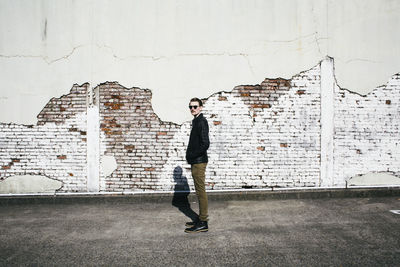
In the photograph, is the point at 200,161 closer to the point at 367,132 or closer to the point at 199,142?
the point at 199,142

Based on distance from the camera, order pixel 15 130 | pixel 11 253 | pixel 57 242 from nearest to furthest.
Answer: pixel 11 253 → pixel 57 242 → pixel 15 130

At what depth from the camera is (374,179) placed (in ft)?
19.0

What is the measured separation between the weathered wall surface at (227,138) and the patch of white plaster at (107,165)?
0.17ft

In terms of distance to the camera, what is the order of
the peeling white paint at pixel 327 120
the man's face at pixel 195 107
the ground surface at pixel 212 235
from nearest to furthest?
1. the ground surface at pixel 212 235
2. the man's face at pixel 195 107
3. the peeling white paint at pixel 327 120

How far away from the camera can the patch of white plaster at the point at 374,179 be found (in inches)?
228

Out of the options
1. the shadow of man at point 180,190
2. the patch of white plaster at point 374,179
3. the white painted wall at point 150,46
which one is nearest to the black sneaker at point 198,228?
the shadow of man at point 180,190

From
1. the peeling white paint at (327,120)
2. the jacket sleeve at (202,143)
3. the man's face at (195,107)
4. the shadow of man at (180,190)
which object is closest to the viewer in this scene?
the jacket sleeve at (202,143)

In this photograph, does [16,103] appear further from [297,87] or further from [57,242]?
[297,87]

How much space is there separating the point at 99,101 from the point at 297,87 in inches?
167

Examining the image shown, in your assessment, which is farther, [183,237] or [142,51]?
[142,51]

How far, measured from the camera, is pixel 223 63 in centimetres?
568

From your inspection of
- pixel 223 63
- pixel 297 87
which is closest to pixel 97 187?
pixel 223 63

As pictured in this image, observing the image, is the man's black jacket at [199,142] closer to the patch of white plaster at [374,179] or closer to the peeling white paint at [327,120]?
the peeling white paint at [327,120]

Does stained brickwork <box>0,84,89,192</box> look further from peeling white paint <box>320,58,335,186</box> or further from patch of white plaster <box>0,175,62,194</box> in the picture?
peeling white paint <box>320,58,335,186</box>
